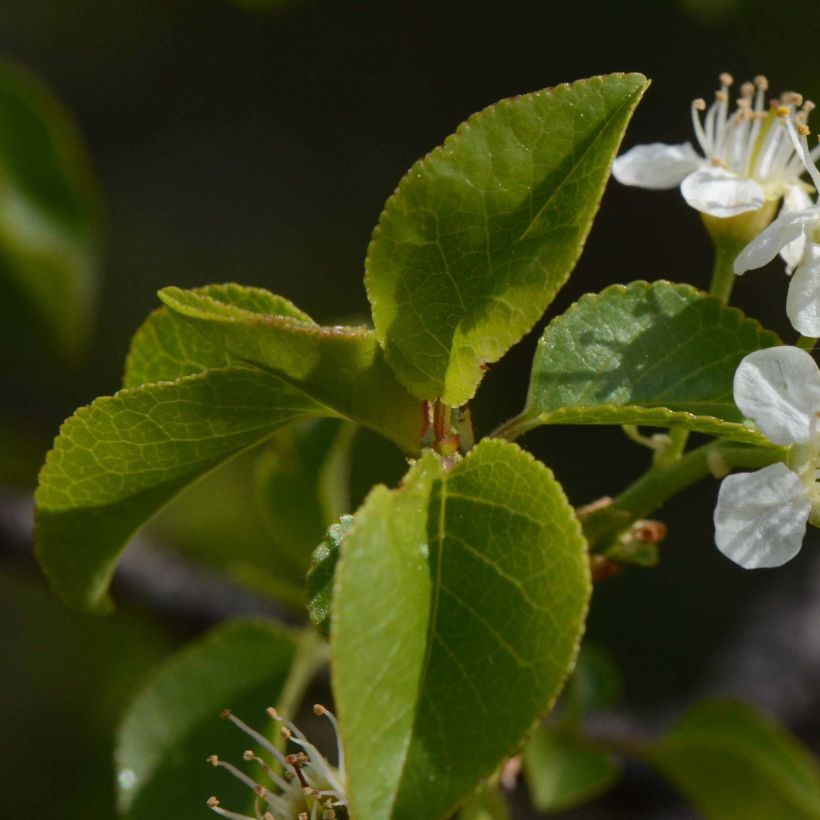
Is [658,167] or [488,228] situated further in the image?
[658,167]

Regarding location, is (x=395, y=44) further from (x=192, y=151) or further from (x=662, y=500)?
(x=662, y=500)

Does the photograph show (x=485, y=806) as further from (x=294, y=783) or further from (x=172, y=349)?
(x=172, y=349)

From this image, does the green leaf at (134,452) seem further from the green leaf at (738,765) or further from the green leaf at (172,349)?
the green leaf at (738,765)

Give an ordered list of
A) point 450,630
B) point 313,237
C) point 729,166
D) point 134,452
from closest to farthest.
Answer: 1. point 450,630
2. point 134,452
3. point 729,166
4. point 313,237

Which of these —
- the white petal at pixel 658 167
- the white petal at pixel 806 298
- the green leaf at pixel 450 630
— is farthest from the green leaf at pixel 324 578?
the white petal at pixel 658 167

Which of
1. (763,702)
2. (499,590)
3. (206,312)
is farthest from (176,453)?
(763,702)

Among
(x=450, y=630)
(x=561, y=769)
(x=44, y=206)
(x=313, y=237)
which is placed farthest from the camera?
(x=313, y=237)

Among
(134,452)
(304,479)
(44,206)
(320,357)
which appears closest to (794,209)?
(320,357)
